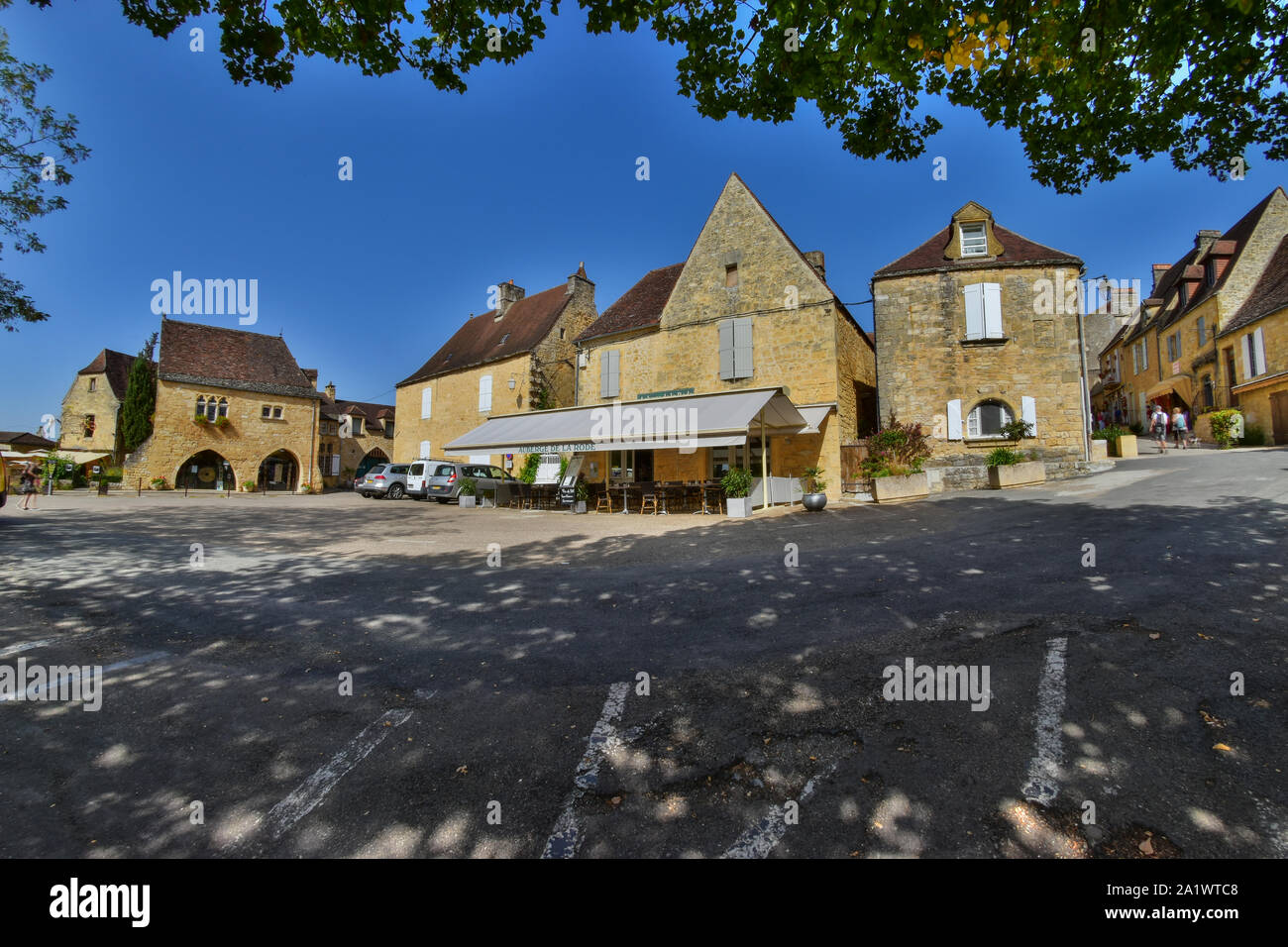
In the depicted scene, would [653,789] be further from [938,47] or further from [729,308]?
[729,308]

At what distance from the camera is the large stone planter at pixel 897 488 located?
13.4 metres

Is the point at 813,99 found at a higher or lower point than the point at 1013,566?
higher

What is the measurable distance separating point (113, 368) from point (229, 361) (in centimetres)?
1174

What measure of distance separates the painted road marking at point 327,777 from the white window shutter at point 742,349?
14.8 m

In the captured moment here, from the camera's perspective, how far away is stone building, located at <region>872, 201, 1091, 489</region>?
15.3 meters

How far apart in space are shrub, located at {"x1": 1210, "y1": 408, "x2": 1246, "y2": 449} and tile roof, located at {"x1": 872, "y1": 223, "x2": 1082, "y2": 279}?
33.2 feet

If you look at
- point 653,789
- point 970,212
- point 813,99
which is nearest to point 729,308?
point 970,212

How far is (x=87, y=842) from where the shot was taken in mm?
2035

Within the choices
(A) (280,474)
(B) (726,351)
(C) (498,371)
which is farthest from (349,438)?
(B) (726,351)

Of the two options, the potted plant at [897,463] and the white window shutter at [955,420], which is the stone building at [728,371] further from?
the white window shutter at [955,420]

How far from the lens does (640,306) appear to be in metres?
20.0
